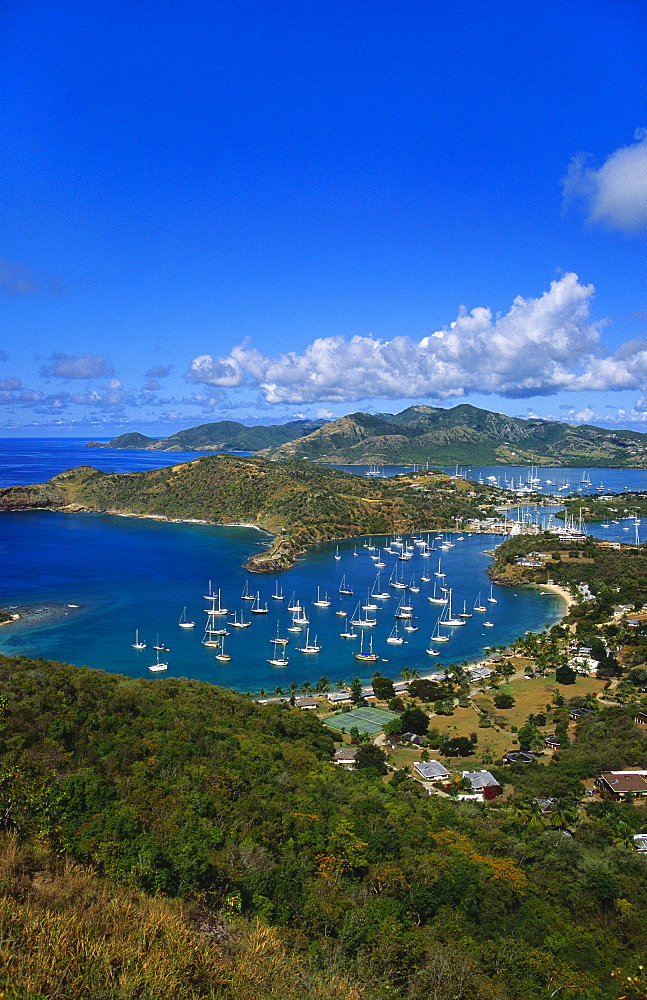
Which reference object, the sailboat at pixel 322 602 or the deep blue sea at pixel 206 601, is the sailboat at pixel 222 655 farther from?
the sailboat at pixel 322 602

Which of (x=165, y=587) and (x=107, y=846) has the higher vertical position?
(x=107, y=846)

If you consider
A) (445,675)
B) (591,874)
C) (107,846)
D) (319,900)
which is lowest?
(445,675)

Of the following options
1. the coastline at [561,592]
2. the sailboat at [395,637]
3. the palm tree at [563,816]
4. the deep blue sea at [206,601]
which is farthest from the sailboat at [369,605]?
the palm tree at [563,816]

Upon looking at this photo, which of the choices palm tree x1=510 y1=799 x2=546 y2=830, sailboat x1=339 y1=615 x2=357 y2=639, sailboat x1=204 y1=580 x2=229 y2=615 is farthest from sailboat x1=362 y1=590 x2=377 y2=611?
palm tree x1=510 y1=799 x2=546 y2=830

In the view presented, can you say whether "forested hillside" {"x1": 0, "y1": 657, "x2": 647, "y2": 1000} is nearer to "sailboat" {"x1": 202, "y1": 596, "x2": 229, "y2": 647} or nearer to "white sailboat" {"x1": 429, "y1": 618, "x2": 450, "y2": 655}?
"sailboat" {"x1": 202, "y1": 596, "x2": 229, "y2": 647}

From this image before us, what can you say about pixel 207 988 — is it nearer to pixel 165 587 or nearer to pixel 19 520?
pixel 165 587

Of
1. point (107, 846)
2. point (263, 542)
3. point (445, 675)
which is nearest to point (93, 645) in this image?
point (445, 675)
